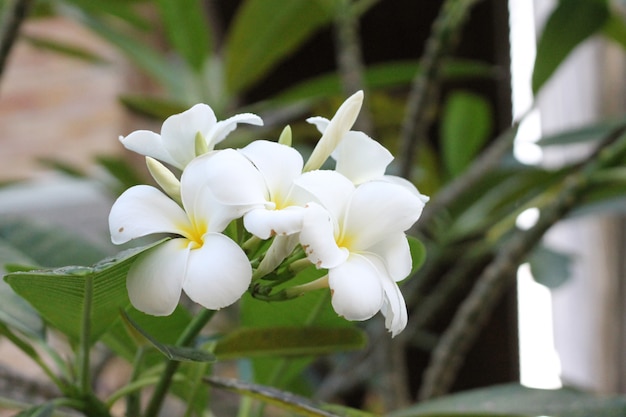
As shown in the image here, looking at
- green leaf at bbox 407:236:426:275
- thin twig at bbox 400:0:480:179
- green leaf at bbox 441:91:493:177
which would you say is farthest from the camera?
green leaf at bbox 441:91:493:177

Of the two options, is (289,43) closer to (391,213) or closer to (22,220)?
(22,220)

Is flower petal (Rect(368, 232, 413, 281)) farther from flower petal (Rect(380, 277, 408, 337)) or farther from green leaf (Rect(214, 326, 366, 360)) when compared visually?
green leaf (Rect(214, 326, 366, 360))

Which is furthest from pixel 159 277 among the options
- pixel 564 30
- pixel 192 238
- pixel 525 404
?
pixel 564 30

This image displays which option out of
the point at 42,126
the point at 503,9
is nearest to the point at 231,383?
the point at 503,9

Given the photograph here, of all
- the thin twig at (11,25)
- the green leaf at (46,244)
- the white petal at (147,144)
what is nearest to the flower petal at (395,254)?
the white petal at (147,144)

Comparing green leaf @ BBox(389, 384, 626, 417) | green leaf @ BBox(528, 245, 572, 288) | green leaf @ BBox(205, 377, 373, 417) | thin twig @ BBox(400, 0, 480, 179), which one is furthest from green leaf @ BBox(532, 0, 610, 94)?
green leaf @ BBox(205, 377, 373, 417)

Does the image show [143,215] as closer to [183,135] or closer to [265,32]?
[183,135]

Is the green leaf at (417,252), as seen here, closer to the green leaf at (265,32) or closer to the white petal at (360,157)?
the white petal at (360,157)
